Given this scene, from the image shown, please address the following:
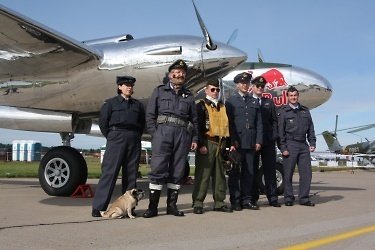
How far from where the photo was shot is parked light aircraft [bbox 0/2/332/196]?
7.43m

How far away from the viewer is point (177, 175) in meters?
5.57

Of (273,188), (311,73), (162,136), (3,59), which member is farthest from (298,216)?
(3,59)

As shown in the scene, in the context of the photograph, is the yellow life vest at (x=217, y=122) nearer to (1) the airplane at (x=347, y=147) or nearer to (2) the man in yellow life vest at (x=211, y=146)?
(2) the man in yellow life vest at (x=211, y=146)

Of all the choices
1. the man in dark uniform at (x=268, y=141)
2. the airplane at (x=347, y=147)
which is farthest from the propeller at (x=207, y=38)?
the airplane at (x=347, y=147)

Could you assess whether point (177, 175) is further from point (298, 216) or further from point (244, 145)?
point (298, 216)

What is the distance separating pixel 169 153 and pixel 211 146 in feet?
2.47

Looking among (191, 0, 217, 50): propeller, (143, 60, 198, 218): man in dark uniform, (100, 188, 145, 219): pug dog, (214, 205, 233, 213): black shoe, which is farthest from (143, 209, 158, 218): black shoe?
(191, 0, 217, 50): propeller

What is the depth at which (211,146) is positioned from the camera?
5992mm

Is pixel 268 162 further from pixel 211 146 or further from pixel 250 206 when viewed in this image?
pixel 211 146

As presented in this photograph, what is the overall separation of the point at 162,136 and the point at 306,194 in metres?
2.85

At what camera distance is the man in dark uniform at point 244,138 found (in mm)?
6379

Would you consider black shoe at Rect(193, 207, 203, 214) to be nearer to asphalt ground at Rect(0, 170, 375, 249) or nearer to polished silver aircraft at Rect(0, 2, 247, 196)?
asphalt ground at Rect(0, 170, 375, 249)

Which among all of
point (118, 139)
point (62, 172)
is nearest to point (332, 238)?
point (118, 139)

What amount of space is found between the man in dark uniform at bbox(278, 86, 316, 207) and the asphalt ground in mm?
613
